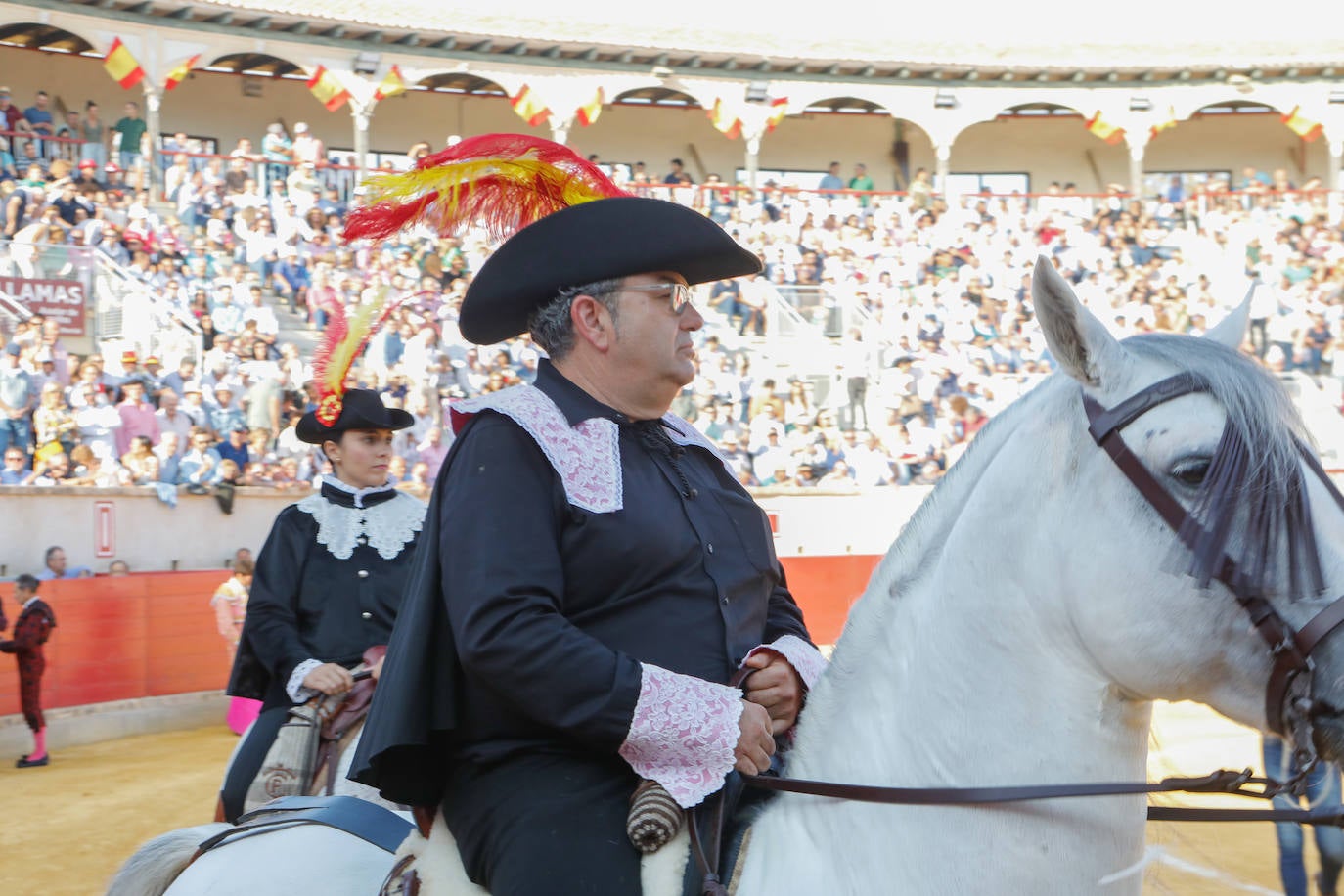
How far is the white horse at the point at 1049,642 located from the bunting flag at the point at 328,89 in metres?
18.4

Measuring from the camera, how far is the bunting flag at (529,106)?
787 inches

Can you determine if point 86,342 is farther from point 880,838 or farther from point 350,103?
point 880,838

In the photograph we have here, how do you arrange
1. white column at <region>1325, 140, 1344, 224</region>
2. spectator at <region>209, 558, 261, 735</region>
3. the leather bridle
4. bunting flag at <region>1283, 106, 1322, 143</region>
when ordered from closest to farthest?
the leather bridle
spectator at <region>209, 558, 261, 735</region>
white column at <region>1325, 140, 1344, 224</region>
bunting flag at <region>1283, 106, 1322, 143</region>

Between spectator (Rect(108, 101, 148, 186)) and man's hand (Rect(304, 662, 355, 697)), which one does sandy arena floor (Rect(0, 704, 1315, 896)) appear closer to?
man's hand (Rect(304, 662, 355, 697))

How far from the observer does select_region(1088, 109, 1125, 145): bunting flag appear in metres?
22.6

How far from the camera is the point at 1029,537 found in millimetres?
1680

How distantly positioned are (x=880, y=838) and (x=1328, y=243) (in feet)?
61.7

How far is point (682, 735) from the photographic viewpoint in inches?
71.4

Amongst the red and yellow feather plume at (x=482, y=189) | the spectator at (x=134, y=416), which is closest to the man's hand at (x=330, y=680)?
the red and yellow feather plume at (x=482, y=189)

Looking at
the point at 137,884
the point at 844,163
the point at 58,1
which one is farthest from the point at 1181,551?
the point at 844,163

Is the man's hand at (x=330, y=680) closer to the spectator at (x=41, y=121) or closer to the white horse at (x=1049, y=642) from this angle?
the white horse at (x=1049, y=642)

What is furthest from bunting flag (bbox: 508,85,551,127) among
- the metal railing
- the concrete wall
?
the concrete wall

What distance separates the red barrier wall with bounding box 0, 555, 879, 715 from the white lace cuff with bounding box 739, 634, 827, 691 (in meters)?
7.72

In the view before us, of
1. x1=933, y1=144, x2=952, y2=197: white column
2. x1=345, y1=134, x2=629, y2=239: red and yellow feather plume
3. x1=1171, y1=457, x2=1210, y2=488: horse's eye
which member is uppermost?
x1=933, y1=144, x2=952, y2=197: white column
